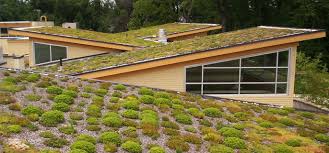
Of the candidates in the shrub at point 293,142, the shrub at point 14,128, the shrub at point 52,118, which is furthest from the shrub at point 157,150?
the shrub at point 293,142

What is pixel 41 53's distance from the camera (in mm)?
22094

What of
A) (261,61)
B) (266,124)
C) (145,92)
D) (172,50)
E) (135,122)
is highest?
(172,50)

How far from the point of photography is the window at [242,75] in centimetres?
1798

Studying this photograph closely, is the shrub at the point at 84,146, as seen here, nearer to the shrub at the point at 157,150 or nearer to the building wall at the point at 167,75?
the shrub at the point at 157,150

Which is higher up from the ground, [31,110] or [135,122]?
[31,110]

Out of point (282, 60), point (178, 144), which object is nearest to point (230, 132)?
point (178, 144)

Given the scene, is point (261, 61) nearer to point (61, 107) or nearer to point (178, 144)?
point (178, 144)

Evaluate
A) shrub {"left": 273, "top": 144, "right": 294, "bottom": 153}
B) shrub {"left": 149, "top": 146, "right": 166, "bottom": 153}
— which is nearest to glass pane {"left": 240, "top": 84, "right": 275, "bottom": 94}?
shrub {"left": 273, "top": 144, "right": 294, "bottom": 153}

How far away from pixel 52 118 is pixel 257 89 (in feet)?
35.1

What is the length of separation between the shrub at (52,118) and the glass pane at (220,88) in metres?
8.56

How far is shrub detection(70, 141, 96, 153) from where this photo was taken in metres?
9.23

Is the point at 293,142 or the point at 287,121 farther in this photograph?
the point at 287,121

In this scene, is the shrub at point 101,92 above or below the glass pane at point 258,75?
below

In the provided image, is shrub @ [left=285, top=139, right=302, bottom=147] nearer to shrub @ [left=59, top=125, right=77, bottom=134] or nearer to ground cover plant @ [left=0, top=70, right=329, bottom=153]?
ground cover plant @ [left=0, top=70, right=329, bottom=153]
